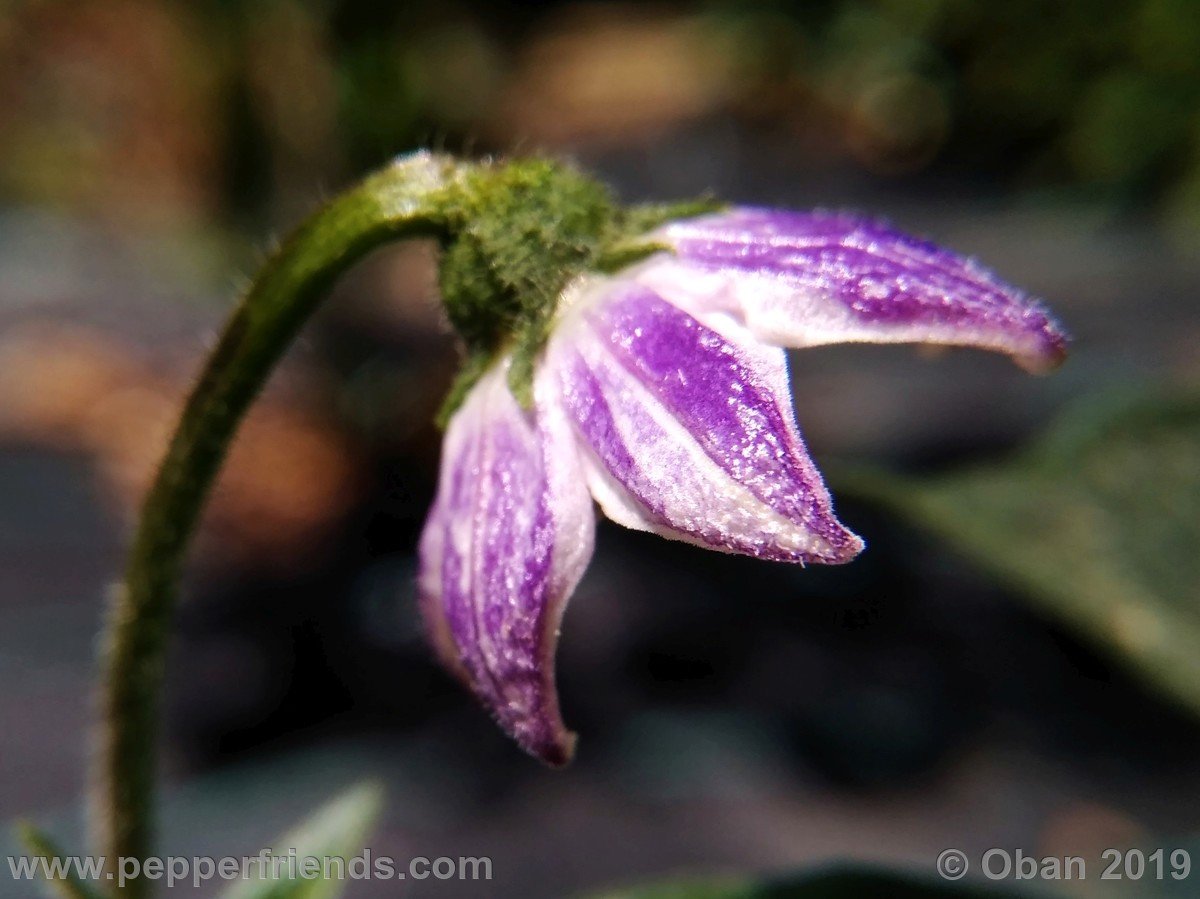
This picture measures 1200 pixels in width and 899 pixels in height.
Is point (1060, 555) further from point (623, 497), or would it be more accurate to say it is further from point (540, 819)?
point (540, 819)

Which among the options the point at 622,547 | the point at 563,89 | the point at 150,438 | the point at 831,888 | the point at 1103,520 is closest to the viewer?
the point at 831,888

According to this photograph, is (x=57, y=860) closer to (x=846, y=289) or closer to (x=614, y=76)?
(x=846, y=289)

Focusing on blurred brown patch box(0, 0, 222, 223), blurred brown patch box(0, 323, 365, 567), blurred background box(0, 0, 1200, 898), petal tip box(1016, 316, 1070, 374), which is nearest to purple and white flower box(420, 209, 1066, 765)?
petal tip box(1016, 316, 1070, 374)

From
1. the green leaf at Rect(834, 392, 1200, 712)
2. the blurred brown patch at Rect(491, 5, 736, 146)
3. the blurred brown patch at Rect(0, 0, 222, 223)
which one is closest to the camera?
the green leaf at Rect(834, 392, 1200, 712)

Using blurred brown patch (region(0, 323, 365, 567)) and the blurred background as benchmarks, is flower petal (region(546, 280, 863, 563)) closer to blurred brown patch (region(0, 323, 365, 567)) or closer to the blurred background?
the blurred background

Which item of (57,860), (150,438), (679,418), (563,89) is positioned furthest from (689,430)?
(563,89)

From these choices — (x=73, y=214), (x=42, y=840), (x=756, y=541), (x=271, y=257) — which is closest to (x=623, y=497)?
(x=756, y=541)
